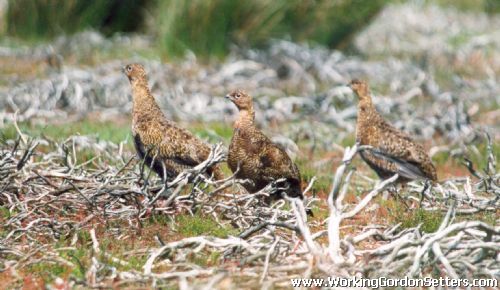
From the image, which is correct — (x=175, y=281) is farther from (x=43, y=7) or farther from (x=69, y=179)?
(x=43, y=7)

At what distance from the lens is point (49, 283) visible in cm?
638

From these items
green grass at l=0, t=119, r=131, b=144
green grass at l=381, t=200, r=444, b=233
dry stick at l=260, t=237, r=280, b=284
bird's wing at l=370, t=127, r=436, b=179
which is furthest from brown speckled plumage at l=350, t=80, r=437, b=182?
dry stick at l=260, t=237, r=280, b=284

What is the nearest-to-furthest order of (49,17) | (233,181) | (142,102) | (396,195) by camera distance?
(233,181) < (396,195) < (142,102) < (49,17)

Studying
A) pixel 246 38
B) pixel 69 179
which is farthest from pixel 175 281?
pixel 246 38

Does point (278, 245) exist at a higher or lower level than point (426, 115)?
higher

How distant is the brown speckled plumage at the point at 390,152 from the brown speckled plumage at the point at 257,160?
168 centimetres

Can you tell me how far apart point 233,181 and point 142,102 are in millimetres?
1846

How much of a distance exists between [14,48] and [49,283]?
11.7 metres

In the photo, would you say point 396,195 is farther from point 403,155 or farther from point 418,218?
point 403,155

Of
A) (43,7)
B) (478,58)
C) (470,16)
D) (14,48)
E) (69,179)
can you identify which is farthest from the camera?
(470,16)

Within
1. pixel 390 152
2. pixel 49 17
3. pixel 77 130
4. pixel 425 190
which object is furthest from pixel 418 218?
pixel 49 17

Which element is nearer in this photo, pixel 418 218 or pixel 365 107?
pixel 418 218

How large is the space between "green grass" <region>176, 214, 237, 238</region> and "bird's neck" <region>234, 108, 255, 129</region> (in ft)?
3.94

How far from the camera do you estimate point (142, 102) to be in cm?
899
